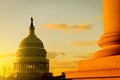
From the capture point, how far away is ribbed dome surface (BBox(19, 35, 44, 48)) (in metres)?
122

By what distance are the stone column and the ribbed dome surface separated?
115633 millimetres

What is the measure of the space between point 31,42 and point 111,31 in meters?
117

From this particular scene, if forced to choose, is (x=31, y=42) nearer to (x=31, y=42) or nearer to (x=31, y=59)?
(x=31, y=42)

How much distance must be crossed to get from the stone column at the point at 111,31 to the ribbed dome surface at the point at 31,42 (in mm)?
115633

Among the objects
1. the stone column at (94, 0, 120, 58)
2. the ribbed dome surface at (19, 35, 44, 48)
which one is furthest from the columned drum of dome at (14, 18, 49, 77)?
the stone column at (94, 0, 120, 58)

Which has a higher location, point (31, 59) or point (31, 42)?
point (31, 42)

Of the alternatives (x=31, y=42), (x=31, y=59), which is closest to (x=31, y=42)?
(x=31, y=42)

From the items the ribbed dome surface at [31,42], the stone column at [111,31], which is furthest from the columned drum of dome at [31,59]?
the stone column at [111,31]

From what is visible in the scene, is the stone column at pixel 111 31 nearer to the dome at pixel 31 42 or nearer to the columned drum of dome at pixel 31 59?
the columned drum of dome at pixel 31 59

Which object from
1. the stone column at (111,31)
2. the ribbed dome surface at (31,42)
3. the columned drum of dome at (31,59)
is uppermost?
the ribbed dome surface at (31,42)

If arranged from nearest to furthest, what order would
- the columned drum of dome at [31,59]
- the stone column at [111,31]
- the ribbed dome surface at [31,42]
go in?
the stone column at [111,31], the columned drum of dome at [31,59], the ribbed dome surface at [31,42]

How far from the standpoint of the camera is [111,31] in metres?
6.11

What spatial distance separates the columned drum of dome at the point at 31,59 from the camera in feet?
389

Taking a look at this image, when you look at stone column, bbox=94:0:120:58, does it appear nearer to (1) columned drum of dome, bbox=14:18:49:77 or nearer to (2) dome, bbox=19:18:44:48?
(1) columned drum of dome, bbox=14:18:49:77
